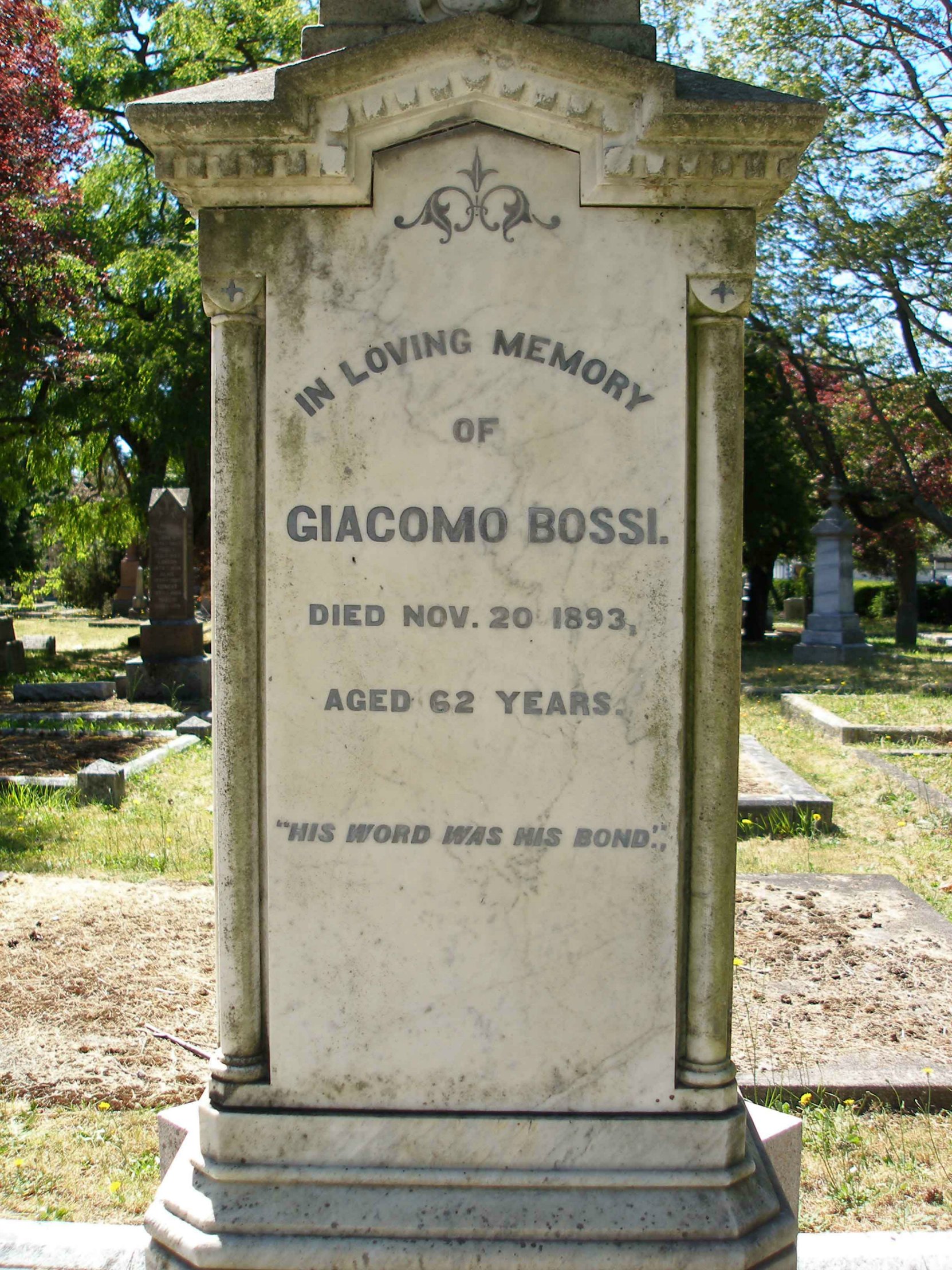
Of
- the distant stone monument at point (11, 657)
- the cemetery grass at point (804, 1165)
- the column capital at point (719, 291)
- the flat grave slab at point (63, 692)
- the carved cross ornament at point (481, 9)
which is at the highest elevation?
the carved cross ornament at point (481, 9)

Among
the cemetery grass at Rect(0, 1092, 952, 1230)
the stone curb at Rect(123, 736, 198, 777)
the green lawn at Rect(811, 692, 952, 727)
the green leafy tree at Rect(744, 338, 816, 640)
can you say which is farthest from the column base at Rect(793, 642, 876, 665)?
the cemetery grass at Rect(0, 1092, 952, 1230)

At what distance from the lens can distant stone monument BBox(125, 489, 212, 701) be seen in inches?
573

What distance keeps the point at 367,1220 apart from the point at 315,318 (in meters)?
1.89

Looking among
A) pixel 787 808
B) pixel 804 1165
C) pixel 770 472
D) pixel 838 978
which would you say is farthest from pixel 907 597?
pixel 804 1165

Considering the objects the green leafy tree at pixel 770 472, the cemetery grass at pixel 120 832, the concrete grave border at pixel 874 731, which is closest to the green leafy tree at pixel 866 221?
the green leafy tree at pixel 770 472

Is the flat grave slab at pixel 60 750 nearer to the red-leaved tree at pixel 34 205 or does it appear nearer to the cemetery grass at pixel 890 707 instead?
the red-leaved tree at pixel 34 205

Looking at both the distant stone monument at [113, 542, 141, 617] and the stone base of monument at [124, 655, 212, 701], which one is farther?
the distant stone monument at [113, 542, 141, 617]

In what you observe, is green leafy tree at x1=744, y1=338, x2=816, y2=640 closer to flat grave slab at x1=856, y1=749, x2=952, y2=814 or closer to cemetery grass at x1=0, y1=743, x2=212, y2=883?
flat grave slab at x1=856, y1=749, x2=952, y2=814

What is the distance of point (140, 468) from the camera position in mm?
21578

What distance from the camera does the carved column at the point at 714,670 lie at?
7.75 feet

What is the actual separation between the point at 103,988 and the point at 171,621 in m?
10.9

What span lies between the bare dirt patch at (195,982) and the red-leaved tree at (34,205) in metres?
9.06

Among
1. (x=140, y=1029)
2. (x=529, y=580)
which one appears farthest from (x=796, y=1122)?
(x=140, y=1029)

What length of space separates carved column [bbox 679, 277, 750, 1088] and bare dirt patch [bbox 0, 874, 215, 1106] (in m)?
2.10
